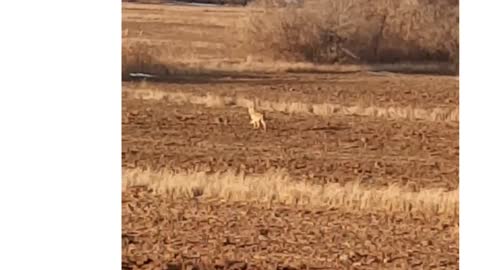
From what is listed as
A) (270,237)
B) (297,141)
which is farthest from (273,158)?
(270,237)

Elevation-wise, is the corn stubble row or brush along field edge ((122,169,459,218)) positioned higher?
brush along field edge ((122,169,459,218))

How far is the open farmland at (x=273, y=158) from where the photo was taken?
1.75m

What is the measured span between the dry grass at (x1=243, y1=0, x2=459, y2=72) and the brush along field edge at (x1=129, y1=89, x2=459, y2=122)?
4.3 inches

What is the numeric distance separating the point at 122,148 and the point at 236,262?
1.20 ft

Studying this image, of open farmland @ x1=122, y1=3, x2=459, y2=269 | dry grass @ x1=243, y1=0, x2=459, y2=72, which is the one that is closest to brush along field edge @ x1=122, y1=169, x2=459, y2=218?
open farmland @ x1=122, y1=3, x2=459, y2=269

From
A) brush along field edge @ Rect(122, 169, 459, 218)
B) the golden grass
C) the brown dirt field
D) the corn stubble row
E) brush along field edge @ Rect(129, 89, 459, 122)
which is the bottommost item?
the corn stubble row

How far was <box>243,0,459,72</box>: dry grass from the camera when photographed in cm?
175

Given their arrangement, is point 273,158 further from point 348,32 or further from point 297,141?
point 348,32

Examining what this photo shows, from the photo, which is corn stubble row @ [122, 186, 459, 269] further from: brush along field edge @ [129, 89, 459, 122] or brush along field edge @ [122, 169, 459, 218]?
brush along field edge @ [129, 89, 459, 122]

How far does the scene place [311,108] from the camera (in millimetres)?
1761

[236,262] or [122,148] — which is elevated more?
[122,148]
